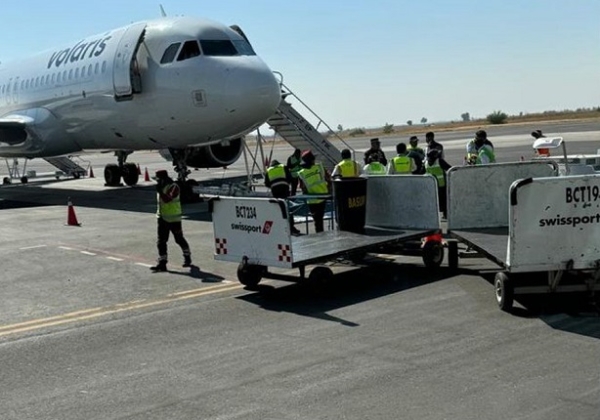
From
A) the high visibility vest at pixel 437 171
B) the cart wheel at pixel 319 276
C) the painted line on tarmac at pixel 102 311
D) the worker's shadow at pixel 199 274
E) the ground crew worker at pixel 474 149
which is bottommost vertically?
the painted line on tarmac at pixel 102 311

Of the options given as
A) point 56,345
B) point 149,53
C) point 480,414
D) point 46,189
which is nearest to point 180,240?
point 56,345

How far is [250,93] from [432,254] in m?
9.69

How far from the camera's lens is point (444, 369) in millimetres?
6473

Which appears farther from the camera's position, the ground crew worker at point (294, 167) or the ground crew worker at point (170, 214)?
the ground crew worker at point (294, 167)

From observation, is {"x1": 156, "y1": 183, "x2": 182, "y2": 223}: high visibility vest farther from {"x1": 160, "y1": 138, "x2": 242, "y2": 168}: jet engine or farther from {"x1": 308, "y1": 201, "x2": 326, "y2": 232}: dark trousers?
{"x1": 160, "y1": 138, "x2": 242, "y2": 168}: jet engine

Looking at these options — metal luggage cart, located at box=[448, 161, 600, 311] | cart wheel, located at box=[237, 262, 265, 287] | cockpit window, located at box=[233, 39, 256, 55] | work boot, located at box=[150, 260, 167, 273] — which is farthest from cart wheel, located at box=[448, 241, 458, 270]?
cockpit window, located at box=[233, 39, 256, 55]

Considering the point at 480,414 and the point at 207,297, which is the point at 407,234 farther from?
the point at 480,414

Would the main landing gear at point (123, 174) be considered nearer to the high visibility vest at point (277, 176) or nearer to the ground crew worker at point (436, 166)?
the high visibility vest at point (277, 176)

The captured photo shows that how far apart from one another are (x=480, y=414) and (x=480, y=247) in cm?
438

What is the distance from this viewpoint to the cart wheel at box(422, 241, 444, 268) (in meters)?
11.1

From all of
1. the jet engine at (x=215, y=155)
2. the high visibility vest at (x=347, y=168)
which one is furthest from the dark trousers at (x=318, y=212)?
the jet engine at (x=215, y=155)

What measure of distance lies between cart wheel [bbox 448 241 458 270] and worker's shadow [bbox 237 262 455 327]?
164mm

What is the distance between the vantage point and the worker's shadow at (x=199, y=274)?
11070 mm

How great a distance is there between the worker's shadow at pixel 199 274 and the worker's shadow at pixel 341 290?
1024 mm
